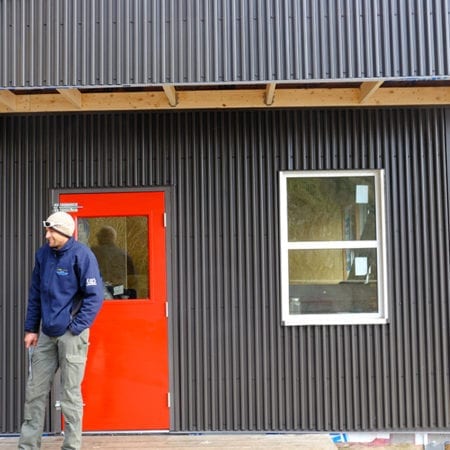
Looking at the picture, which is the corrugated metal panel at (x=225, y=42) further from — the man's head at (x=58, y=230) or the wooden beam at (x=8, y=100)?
the man's head at (x=58, y=230)

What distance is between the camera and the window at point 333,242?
18.2 ft

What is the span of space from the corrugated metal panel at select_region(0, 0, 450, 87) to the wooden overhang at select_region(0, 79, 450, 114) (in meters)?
0.77

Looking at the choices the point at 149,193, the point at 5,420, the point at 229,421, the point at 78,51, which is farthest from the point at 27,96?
the point at 229,421

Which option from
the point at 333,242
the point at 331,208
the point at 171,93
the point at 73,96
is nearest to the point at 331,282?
the point at 333,242

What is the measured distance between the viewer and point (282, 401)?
542cm

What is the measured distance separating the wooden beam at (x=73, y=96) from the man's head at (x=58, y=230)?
1.13 m

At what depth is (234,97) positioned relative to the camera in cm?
539

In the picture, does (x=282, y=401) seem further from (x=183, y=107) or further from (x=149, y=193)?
(x=183, y=107)

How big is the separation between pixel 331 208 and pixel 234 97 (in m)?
1.37

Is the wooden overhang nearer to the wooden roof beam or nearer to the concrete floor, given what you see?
the wooden roof beam

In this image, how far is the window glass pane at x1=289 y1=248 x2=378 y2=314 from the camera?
5.56m

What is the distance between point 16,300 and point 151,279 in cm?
124

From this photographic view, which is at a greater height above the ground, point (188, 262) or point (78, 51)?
point (78, 51)

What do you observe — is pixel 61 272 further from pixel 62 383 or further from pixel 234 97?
pixel 234 97
